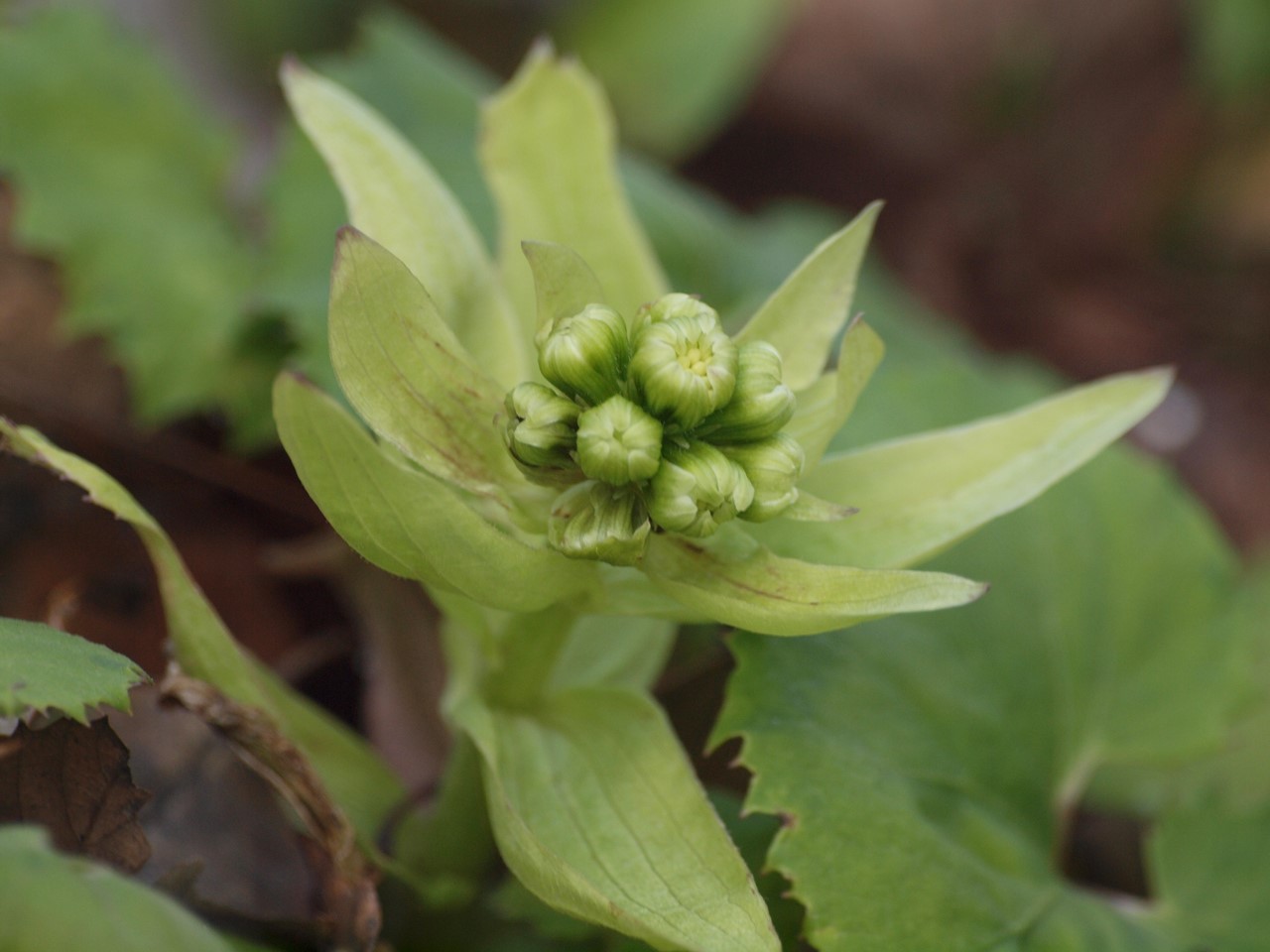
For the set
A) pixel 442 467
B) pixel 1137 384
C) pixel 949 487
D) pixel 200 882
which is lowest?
pixel 200 882

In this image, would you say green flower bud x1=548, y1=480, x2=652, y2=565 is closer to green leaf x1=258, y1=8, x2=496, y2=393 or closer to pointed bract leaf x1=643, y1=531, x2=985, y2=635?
pointed bract leaf x1=643, y1=531, x2=985, y2=635

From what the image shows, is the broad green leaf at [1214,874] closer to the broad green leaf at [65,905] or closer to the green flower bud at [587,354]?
the green flower bud at [587,354]

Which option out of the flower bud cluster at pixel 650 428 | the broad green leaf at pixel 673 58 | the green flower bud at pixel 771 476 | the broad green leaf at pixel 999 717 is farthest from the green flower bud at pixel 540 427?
the broad green leaf at pixel 673 58

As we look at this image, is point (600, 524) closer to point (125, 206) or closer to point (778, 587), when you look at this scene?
point (778, 587)

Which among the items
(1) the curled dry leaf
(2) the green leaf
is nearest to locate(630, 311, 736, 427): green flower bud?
(1) the curled dry leaf

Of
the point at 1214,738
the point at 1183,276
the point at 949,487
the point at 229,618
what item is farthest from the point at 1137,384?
the point at 1183,276

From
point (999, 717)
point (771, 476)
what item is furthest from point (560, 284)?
point (999, 717)

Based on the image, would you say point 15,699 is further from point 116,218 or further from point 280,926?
point 116,218
